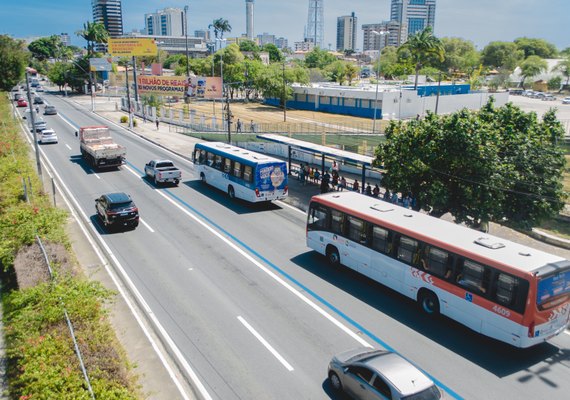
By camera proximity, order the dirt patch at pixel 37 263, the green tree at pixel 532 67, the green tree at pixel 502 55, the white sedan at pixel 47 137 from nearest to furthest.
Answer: the dirt patch at pixel 37 263 → the white sedan at pixel 47 137 → the green tree at pixel 532 67 → the green tree at pixel 502 55

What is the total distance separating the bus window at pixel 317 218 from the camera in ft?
72.4

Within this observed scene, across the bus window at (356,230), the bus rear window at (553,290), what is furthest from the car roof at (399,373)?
the bus window at (356,230)

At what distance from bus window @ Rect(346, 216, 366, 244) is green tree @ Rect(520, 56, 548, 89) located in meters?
164

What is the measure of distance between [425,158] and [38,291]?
18.9 metres

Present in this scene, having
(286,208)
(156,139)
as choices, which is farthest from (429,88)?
(286,208)

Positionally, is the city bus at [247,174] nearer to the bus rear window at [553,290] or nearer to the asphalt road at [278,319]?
the asphalt road at [278,319]

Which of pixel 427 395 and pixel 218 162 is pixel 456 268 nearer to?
pixel 427 395

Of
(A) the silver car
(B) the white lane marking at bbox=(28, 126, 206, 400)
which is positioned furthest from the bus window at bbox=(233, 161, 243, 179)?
(A) the silver car

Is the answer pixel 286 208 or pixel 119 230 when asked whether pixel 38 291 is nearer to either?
pixel 119 230

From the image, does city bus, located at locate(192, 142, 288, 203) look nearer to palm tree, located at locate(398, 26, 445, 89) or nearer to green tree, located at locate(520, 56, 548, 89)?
palm tree, located at locate(398, 26, 445, 89)

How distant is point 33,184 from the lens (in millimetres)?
30203

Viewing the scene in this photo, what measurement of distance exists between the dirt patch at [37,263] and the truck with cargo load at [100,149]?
67.2ft

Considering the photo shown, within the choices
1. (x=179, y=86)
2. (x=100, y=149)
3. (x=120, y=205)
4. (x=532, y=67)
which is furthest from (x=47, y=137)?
(x=532, y=67)

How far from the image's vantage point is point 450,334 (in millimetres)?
16312
